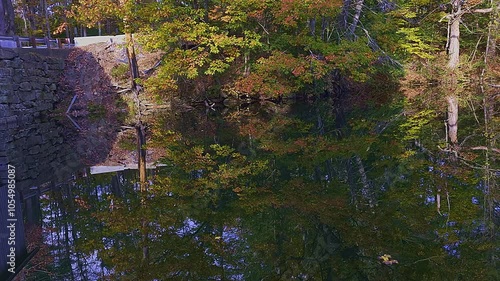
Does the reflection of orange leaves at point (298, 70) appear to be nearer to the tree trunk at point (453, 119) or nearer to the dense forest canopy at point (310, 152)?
the dense forest canopy at point (310, 152)

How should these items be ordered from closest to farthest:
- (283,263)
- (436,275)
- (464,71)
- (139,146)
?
(436,275)
(283,263)
(139,146)
(464,71)

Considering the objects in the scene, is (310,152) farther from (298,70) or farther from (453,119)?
(298,70)

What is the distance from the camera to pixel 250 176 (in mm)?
8078

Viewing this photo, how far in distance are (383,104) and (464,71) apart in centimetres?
550

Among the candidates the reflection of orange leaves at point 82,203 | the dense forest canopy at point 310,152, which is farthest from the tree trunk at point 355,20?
the reflection of orange leaves at point 82,203

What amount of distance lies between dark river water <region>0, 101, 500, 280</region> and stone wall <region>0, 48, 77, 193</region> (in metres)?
0.99

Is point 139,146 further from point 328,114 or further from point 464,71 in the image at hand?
point 464,71

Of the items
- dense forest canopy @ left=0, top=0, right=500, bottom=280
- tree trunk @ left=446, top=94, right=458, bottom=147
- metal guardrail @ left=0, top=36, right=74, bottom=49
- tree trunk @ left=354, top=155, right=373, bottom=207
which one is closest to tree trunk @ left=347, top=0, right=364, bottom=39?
dense forest canopy @ left=0, top=0, right=500, bottom=280

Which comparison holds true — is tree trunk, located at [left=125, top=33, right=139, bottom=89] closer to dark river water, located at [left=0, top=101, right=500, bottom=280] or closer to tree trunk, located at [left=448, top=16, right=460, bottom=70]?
dark river water, located at [left=0, top=101, right=500, bottom=280]

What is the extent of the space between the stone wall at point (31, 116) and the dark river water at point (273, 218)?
0.99 metres

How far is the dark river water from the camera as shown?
460 cm

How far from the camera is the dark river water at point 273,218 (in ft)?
15.1

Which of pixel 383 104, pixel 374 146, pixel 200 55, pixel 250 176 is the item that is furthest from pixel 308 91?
pixel 250 176

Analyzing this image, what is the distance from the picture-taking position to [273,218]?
5.92 m
